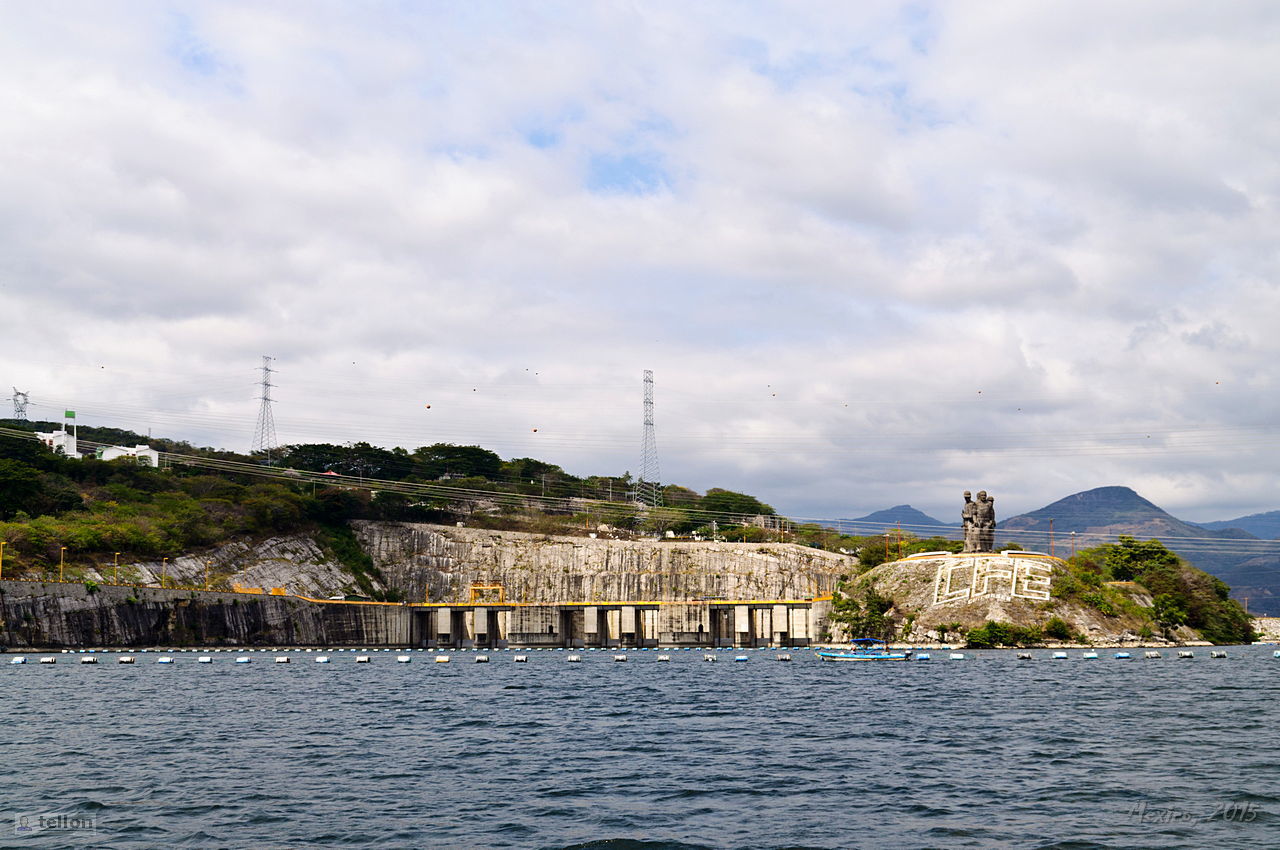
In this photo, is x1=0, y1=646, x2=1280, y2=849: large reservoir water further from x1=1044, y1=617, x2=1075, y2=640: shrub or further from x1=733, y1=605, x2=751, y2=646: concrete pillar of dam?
x1=733, y1=605, x2=751, y2=646: concrete pillar of dam

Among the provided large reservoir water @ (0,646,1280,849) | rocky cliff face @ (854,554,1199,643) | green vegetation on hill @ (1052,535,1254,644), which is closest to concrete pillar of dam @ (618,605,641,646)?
rocky cliff face @ (854,554,1199,643)

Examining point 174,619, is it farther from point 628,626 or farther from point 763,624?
point 763,624

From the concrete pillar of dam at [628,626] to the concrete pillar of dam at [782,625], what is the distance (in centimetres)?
2654

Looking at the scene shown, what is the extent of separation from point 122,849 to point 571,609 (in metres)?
175

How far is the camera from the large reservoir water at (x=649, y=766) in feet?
90.9

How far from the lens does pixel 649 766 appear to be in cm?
3859

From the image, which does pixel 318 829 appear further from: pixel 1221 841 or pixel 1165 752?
pixel 1165 752

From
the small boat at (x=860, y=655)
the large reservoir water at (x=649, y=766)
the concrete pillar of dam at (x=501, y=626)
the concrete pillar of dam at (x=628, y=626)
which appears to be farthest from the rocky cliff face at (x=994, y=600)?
the concrete pillar of dam at (x=501, y=626)

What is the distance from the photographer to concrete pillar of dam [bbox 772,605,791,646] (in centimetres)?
17962

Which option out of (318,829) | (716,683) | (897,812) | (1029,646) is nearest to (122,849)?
(318,829)

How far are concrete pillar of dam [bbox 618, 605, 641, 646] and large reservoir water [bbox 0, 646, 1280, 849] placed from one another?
11746cm

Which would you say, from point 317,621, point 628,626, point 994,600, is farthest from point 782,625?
point 317,621

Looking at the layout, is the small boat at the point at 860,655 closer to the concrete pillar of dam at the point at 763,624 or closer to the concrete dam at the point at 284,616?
the concrete dam at the point at 284,616

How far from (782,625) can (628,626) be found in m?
29.4
